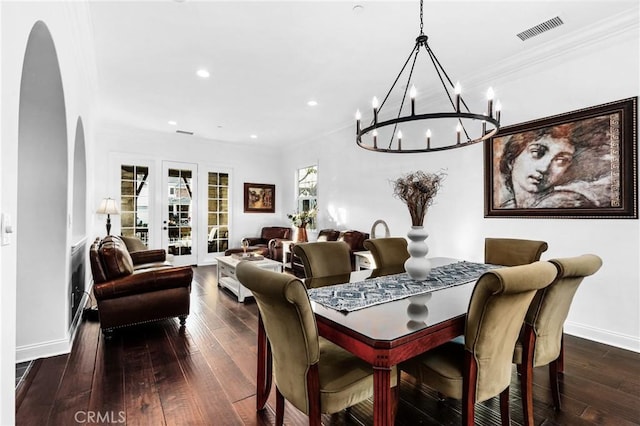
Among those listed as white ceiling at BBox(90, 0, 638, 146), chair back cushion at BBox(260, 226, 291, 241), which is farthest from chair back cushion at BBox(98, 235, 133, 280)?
→ chair back cushion at BBox(260, 226, 291, 241)

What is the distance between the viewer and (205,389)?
209cm

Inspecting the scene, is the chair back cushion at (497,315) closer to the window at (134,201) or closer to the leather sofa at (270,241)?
the leather sofa at (270,241)

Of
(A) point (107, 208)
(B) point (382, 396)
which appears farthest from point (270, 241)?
(B) point (382, 396)

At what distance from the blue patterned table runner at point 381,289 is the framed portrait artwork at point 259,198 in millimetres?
5731

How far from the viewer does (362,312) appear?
150 centimetres

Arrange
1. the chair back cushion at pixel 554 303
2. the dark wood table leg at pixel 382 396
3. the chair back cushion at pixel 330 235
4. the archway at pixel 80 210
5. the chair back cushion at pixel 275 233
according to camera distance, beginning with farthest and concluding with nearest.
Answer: the chair back cushion at pixel 275 233 → the chair back cushion at pixel 330 235 → the archway at pixel 80 210 → the chair back cushion at pixel 554 303 → the dark wood table leg at pixel 382 396

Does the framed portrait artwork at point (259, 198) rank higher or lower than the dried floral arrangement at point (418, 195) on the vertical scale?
higher

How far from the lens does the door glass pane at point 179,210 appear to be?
663 cm

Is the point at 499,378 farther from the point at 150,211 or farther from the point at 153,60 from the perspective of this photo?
the point at 150,211

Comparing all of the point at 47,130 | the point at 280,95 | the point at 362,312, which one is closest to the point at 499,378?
the point at 362,312

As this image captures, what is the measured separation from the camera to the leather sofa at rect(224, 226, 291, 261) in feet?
20.0

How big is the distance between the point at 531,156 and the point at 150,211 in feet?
21.3

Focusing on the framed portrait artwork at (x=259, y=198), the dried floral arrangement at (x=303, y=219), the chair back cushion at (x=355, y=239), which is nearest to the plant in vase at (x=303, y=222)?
the dried floral arrangement at (x=303, y=219)

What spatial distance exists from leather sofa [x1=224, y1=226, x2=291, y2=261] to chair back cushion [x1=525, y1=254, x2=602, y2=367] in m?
4.76
